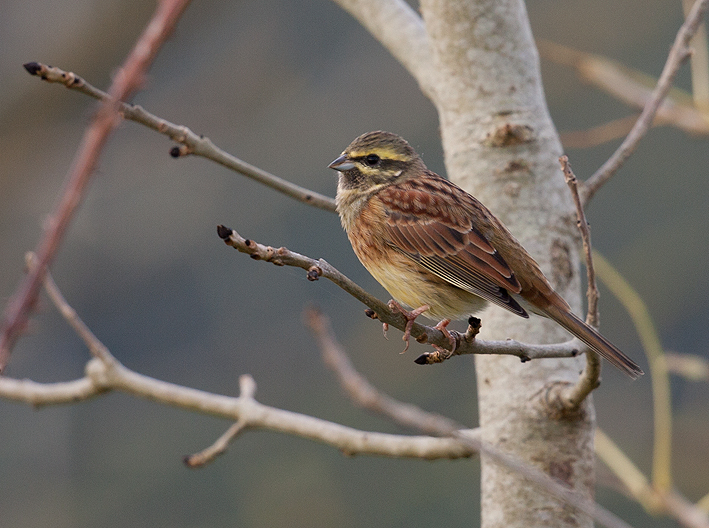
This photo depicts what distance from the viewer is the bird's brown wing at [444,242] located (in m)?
2.91

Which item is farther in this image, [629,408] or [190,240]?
[190,240]

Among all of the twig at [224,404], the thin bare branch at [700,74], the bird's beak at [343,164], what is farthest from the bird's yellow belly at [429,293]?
the thin bare branch at [700,74]

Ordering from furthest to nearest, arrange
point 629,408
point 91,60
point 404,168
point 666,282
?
point 666,282
point 629,408
point 91,60
point 404,168

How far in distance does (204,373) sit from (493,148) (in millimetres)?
9055

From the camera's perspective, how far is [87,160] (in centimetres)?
75

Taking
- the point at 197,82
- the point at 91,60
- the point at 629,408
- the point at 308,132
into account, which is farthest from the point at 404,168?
the point at 197,82

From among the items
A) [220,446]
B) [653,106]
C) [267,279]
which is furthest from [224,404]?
[267,279]

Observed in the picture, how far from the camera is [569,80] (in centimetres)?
1200

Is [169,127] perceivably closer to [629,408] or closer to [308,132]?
[629,408]

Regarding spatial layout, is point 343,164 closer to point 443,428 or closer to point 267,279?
point 443,428

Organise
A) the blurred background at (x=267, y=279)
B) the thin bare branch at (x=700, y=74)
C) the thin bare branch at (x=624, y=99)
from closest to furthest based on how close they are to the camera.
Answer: the thin bare branch at (x=700, y=74), the thin bare branch at (x=624, y=99), the blurred background at (x=267, y=279)

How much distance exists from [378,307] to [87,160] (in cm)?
121

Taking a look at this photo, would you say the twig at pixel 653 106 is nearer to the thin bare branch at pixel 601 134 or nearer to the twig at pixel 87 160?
the thin bare branch at pixel 601 134

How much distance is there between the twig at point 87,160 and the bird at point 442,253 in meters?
2.01
